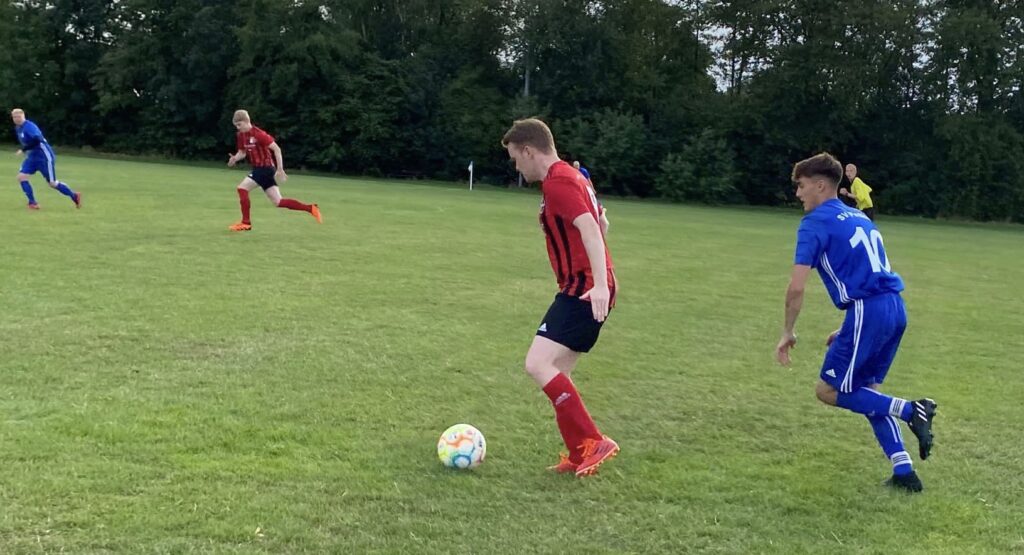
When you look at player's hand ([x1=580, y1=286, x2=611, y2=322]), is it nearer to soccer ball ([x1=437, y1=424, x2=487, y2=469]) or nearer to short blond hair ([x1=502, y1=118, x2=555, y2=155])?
short blond hair ([x1=502, y1=118, x2=555, y2=155])

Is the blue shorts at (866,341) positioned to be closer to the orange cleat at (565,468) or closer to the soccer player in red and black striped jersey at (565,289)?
the soccer player in red and black striped jersey at (565,289)

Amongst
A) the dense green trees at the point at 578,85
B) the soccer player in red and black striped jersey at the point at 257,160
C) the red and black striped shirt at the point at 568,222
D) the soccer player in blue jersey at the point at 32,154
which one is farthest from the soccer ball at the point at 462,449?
the dense green trees at the point at 578,85

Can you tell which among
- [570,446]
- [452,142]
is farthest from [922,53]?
[570,446]

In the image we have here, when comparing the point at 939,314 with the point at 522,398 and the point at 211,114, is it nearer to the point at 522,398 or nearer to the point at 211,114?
the point at 522,398

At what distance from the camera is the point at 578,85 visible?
1796 inches

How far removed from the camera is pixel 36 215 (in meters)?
14.1

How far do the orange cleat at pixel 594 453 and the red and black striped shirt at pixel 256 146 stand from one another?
1037 cm

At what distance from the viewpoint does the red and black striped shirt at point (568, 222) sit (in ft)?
14.1

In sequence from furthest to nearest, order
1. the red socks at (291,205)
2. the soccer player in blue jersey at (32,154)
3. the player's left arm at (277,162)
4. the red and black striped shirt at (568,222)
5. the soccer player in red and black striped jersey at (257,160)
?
the soccer player in blue jersey at (32,154)
the red socks at (291,205)
the soccer player in red and black striped jersey at (257,160)
the player's left arm at (277,162)
the red and black striped shirt at (568,222)

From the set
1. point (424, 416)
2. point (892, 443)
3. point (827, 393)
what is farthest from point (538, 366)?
point (892, 443)

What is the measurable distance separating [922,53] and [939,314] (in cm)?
3480

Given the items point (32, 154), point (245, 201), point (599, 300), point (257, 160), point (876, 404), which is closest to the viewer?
point (599, 300)

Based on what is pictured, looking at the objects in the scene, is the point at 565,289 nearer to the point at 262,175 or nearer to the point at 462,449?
the point at 462,449

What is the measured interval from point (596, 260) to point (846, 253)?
1.35 meters
